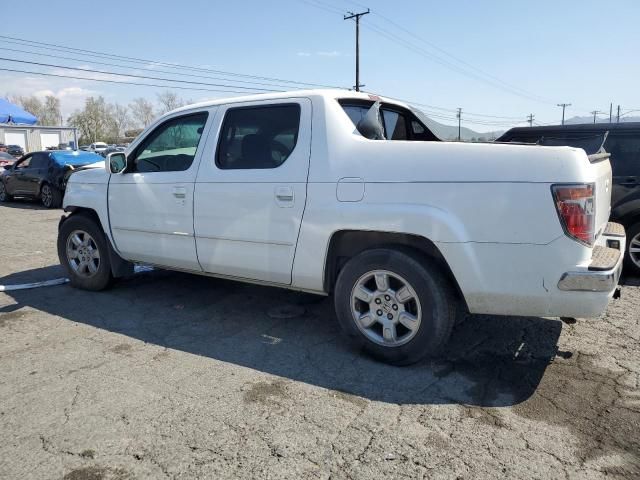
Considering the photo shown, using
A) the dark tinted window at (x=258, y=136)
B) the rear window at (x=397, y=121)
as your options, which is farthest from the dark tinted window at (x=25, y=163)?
the rear window at (x=397, y=121)

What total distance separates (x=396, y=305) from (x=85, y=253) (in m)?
3.75

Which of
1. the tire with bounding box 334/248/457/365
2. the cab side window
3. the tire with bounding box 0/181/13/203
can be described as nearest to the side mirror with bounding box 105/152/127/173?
the tire with bounding box 334/248/457/365

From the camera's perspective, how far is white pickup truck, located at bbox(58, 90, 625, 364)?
3.02 meters

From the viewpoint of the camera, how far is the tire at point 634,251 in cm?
612

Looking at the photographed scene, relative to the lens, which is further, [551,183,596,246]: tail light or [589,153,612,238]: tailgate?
[589,153,612,238]: tailgate

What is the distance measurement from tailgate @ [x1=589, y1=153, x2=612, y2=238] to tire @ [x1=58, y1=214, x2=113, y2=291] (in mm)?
4583

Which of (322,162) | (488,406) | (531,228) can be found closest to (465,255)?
(531,228)

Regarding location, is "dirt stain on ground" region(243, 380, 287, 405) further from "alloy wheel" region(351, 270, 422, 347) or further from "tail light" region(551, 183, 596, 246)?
"tail light" region(551, 183, 596, 246)

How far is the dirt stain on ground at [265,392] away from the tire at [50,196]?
43.8 ft

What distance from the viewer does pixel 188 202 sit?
14.6ft

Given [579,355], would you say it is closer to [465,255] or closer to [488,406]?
[488,406]

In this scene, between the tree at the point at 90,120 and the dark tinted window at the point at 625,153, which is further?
the tree at the point at 90,120

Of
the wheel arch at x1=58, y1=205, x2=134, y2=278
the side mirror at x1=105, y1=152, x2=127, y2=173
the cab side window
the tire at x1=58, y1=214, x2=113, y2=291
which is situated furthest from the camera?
the cab side window

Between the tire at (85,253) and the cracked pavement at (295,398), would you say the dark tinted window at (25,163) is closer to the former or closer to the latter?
the tire at (85,253)
